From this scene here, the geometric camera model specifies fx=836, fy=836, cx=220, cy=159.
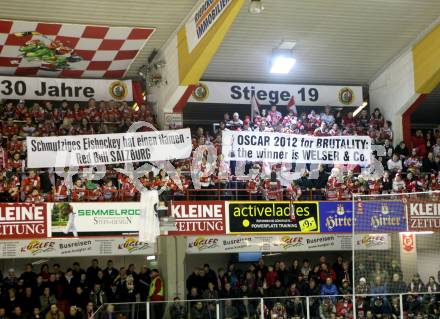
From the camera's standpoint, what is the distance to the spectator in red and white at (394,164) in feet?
74.8

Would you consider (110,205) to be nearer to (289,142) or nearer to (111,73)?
(289,142)

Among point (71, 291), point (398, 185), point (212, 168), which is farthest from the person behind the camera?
point (398, 185)

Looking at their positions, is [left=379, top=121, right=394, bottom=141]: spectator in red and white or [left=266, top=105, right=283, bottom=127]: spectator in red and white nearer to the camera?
[left=266, top=105, right=283, bottom=127]: spectator in red and white

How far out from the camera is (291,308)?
60.2 ft

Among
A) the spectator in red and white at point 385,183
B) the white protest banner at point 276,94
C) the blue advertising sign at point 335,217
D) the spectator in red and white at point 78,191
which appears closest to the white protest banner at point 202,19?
the white protest banner at point 276,94

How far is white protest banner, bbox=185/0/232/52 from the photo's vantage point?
66.2 feet

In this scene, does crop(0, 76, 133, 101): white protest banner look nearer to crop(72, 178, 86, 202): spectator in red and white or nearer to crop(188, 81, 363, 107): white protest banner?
crop(188, 81, 363, 107): white protest banner

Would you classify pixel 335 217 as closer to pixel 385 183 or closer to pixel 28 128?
pixel 385 183

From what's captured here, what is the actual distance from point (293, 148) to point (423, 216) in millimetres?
5502

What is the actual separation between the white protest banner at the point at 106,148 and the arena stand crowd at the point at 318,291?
10.7 ft

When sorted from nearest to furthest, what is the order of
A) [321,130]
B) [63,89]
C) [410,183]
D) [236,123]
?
[410,183]
[321,130]
[236,123]
[63,89]

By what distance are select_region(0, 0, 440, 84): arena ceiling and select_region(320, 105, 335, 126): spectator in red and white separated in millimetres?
1699

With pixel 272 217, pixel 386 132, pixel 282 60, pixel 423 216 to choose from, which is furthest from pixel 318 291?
pixel 282 60

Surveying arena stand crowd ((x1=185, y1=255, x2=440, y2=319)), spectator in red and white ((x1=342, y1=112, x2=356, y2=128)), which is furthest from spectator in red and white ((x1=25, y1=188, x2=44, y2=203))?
spectator in red and white ((x1=342, y1=112, x2=356, y2=128))
